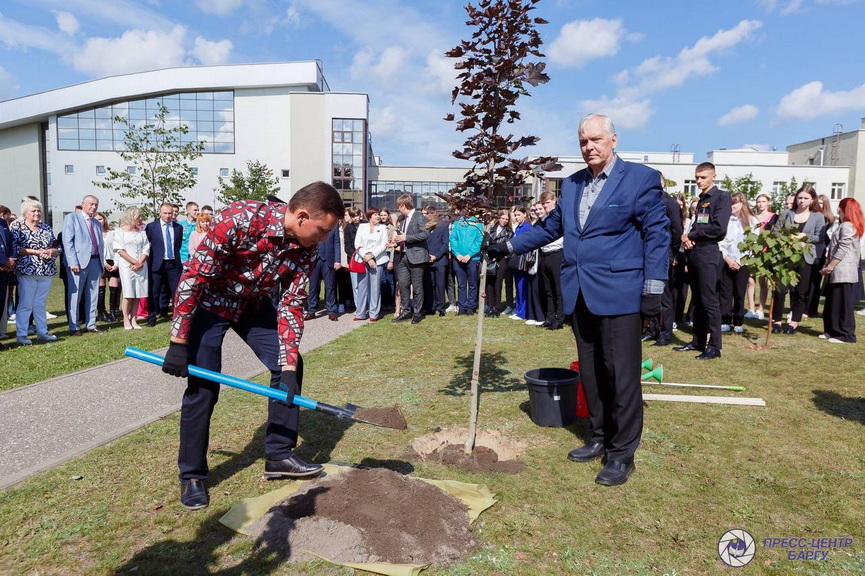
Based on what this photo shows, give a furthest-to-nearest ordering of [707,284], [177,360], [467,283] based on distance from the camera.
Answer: [467,283] → [707,284] → [177,360]

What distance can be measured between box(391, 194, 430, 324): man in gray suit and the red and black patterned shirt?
23.5ft

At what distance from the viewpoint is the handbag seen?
11078 millimetres

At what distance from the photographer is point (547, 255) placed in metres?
9.94

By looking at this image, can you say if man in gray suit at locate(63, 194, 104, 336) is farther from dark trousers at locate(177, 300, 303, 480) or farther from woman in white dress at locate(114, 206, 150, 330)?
dark trousers at locate(177, 300, 303, 480)

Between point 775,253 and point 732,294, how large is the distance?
135 centimetres

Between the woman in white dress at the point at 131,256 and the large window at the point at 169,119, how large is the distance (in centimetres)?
4240

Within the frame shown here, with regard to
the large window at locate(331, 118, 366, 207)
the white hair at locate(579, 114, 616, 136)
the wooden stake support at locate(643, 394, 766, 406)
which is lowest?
the wooden stake support at locate(643, 394, 766, 406)

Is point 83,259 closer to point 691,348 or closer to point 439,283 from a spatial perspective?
point 439,283

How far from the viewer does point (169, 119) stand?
49844 mm

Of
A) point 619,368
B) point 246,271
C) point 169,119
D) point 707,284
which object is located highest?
point 169,119

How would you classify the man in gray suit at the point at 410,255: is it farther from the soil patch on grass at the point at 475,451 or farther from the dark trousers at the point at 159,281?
the soil patch on grass at the point at 475,451

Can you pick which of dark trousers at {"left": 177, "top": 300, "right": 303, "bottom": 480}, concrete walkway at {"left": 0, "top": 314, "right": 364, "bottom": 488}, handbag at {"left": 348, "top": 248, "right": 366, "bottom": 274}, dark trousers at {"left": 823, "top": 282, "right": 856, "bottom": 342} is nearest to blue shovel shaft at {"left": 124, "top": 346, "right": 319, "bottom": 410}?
dark trousers at {"left": 177, "top": 300, "right": 303, "bottom": 480}

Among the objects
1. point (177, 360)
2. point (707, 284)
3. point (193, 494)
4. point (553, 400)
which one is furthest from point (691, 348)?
point (177, 360)

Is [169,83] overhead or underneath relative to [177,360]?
overhead
